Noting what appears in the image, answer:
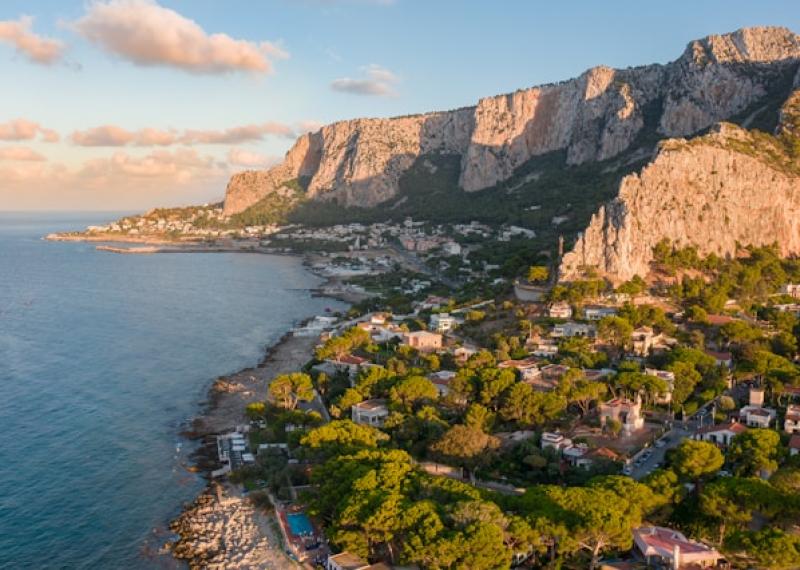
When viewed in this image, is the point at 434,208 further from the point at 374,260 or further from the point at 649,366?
the point at 649,366

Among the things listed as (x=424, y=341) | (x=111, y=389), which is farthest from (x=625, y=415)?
(x=111, y=389)

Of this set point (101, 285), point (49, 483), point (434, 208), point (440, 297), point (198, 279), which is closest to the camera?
point (49, 483)

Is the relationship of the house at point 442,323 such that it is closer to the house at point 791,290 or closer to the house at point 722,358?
the house at point 722,358

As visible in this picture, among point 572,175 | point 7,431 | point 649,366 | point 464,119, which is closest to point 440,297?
point 649,366

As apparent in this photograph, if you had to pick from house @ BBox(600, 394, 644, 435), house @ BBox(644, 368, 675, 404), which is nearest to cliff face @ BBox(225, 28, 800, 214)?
house @ BBox(644, 368, 675, 404)

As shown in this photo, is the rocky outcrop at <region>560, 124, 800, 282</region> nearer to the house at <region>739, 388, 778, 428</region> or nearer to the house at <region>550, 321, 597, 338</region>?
the house at <region>550, 321, 597, 338</region>

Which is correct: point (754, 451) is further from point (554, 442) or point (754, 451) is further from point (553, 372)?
point (553, 372)
